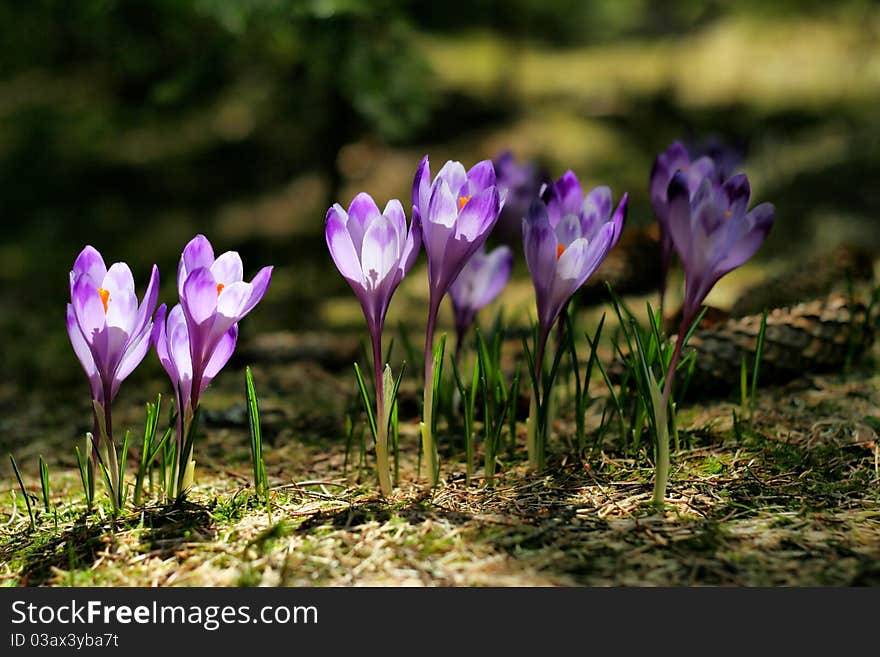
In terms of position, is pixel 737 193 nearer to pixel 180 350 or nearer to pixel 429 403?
pixel 429 403

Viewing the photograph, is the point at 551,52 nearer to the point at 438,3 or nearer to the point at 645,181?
the point at 438,3

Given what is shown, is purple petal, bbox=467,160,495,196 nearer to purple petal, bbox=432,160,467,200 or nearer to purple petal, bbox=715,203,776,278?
purple petal, bbox=432,160,467,200

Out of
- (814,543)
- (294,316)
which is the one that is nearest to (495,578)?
(814,543)

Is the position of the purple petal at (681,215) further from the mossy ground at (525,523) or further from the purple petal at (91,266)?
the purple petal at (91,266)

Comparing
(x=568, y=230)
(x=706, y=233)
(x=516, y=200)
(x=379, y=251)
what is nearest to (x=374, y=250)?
(x=379, y=251)

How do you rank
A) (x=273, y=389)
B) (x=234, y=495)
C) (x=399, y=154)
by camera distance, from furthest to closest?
(x=399, y=154), (x=273, y=389), (x=234, y=495)
